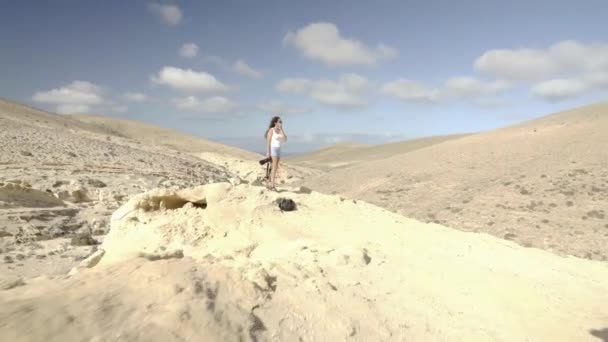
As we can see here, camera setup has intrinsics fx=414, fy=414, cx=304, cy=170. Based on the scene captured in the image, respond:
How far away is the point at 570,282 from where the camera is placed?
6.40 meters

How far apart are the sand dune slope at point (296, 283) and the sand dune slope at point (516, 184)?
14.5 ft

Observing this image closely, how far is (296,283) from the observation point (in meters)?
4.35

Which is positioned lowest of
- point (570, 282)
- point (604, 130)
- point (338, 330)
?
point (570, 282)

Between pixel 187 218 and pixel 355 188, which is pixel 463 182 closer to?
pixel 355 188

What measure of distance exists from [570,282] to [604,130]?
1786cm

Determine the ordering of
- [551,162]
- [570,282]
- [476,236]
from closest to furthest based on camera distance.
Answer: [570,282]
[476,236]
[551,162]

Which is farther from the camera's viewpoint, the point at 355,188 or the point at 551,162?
the point at 355,188

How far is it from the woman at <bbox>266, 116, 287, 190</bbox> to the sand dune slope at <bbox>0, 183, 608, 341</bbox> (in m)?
1.54

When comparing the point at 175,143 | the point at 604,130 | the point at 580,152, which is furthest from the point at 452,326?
the point at 175,143

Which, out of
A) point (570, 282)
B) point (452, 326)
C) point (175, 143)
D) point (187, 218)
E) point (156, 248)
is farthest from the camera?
point (175, 143)

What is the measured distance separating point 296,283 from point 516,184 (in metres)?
14.4

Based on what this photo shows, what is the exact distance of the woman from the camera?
846 centimetres

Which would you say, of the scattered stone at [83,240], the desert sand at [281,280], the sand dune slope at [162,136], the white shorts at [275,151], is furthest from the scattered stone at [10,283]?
the sand dune slope at [162,136]

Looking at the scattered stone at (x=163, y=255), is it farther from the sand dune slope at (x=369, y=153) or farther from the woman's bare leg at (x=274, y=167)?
the sand dune slope at (x=369, y=153)
